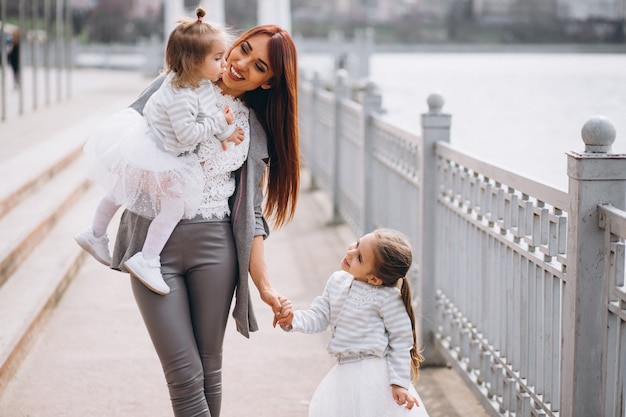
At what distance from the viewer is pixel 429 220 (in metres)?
5.54

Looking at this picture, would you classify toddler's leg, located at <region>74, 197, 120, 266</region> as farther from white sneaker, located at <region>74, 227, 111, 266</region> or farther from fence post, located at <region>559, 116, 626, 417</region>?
fence post, located at <region>559, 116, 626, 417</region>

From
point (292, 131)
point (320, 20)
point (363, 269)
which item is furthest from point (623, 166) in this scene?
point (320, 20)

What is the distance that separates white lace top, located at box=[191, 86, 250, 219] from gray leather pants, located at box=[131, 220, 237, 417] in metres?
0.06

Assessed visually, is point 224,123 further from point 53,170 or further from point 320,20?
point 320,20

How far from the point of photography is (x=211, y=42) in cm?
328

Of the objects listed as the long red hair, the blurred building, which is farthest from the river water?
the blurred building

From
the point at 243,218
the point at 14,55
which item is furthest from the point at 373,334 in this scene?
the point at 14,55

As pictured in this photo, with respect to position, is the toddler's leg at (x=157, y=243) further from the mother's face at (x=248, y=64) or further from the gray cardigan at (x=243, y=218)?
the mother's face at (x=248, y=64)

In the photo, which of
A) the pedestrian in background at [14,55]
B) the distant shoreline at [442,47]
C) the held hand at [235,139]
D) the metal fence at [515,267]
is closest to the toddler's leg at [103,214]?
the held hand at [235,139]

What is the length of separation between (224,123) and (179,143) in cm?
18

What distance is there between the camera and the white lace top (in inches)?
138

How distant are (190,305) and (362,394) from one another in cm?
70

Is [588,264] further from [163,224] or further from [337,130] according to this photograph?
[337,130]

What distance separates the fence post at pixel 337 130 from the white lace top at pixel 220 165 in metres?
6.31
